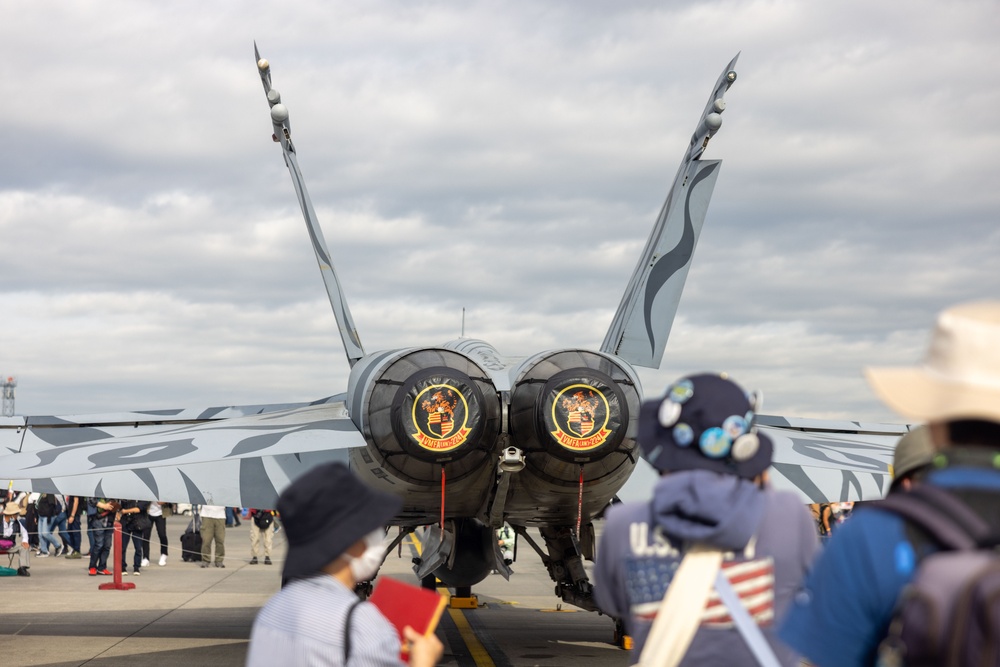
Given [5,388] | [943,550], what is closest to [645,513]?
[943,550]

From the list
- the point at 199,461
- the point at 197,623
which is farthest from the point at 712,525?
the point at 197,623

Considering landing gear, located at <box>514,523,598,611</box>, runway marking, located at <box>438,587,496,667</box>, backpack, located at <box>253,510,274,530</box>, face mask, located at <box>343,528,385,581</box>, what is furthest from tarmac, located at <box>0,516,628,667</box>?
face mask, located at <box>343,528,385,581</box>

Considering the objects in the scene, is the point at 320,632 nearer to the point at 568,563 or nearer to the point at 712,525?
the point at 712,525

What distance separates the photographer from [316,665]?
107 inches

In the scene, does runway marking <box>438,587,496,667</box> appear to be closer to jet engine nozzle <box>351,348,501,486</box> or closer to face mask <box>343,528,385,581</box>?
jet engine nozzle <box>351,348,501,486</box>

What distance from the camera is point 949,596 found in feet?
5.90

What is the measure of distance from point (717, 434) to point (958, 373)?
0.99m

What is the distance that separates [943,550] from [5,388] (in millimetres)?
104687

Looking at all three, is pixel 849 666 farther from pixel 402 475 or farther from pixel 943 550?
pixel 402 475

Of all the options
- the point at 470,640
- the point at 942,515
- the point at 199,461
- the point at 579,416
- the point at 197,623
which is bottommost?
the point at 197,623

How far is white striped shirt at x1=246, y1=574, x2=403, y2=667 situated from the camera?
8.92 ft

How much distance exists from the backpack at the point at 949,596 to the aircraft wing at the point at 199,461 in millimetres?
7243

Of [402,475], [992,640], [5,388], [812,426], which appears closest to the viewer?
[992,640]

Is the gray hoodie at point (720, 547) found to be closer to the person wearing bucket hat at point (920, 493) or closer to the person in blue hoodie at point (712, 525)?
the person in blue hoodie at point (712, 525)
